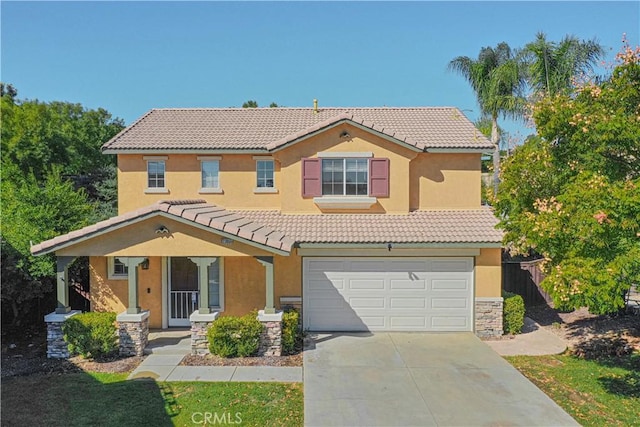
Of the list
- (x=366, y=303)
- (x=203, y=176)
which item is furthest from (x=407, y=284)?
(x=203, y=176)

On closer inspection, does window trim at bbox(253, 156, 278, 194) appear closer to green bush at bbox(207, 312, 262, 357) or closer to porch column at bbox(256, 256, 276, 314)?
porch column at bbox(256, 256, 276, 314)

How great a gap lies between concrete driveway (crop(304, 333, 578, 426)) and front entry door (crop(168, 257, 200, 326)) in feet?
15.5

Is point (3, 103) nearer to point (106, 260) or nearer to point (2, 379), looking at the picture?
point (106, 260)

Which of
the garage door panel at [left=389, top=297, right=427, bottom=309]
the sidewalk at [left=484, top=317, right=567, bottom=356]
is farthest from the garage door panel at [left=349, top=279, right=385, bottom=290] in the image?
the sidewalk at [left=484, top=317, right=567, bottom=356]

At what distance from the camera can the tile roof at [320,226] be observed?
38.0 feet

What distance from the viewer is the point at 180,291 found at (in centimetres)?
1462

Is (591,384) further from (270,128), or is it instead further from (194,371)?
(270,128)

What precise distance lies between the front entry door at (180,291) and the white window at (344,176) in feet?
18.3

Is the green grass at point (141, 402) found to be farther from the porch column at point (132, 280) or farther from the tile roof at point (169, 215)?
the tile roof at point (169, 215)

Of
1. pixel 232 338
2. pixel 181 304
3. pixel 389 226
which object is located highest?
pixel 389 226

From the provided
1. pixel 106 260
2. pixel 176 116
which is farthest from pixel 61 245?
pixel 176 116

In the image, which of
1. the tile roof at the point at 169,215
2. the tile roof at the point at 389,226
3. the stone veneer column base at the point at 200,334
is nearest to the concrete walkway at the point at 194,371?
the stone veneer column base at the point at 200,334

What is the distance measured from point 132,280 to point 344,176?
25.8ft

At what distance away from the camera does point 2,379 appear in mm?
10266
